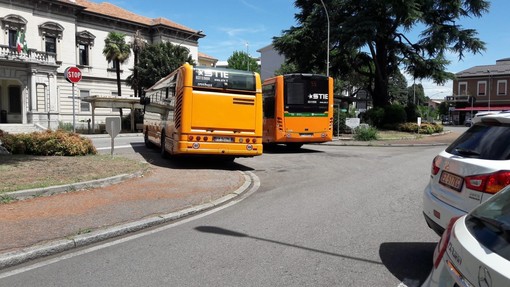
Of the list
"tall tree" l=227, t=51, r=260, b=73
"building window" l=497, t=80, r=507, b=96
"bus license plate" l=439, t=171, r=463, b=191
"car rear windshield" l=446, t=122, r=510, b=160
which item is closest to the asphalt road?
"bus license plate" l=439, t=171, r=463, b=191

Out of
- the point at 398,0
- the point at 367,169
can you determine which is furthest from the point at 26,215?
the point at 398,0

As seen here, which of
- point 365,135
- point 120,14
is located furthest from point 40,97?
point 365,135

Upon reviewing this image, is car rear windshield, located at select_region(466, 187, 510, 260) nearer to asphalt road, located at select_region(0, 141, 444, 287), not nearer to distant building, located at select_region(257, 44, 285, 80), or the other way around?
asphalt road, located at select_region(0, 141, 444, 287)

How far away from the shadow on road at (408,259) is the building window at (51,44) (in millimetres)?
47283

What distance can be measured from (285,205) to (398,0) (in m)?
26.8

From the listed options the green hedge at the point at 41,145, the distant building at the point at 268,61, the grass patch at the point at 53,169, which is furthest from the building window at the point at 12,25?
the distant building at the point at 268,61

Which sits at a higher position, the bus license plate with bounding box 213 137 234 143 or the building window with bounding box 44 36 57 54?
the building window with bounding box 44 36 57 54

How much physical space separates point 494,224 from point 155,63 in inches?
1798

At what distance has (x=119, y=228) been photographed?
628 centimetres

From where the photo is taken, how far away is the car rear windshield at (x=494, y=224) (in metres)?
2.10

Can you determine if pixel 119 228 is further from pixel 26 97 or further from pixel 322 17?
pixel 26 97

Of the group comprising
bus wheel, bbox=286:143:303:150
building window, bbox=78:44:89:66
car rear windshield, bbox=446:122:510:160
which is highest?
building window, bbox=78:44:89:66

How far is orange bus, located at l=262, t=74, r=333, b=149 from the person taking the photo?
→ 1925cm

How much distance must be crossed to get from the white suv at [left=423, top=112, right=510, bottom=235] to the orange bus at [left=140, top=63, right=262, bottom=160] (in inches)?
334
